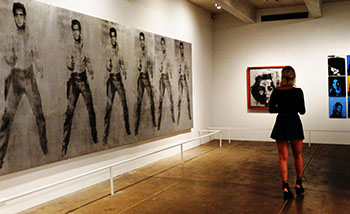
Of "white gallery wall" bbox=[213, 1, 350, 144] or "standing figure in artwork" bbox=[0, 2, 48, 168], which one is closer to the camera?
"standing figure in artwork" bbox=[0, 2, 48, 168]

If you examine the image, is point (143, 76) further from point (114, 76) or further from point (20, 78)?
point (20, 78)

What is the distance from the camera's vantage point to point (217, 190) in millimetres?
6211

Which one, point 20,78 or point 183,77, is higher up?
point 183,77

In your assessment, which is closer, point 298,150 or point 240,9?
point 298,150

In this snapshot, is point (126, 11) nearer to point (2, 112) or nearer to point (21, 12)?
point (21, 12)

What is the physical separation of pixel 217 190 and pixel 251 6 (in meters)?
7.15

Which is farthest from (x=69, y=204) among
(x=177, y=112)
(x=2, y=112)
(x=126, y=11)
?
(x=177, y=112)

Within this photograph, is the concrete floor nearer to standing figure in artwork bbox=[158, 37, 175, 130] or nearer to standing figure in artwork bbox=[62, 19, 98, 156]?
standing figure in artwork bbox=[62, 19, 98, 156]

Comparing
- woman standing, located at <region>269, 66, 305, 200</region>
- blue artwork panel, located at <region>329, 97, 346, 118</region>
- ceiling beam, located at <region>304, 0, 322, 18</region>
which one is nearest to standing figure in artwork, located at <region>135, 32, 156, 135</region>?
woman standing, located at <region>269, 66, 305, 200</region>

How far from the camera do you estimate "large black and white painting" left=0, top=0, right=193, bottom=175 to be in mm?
5051

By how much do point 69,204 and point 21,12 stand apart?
273 cm

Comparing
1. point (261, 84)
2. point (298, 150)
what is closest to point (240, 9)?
point (261, 84)

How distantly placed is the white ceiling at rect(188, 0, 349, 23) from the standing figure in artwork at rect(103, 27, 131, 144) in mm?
3450

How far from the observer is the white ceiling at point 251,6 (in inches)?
391
